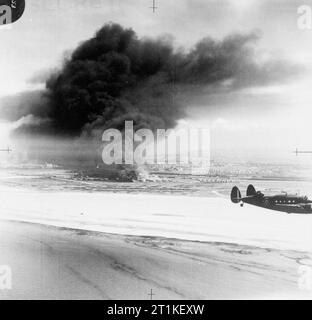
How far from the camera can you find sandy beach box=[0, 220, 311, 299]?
3.28 meters

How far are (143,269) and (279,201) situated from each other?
1.59m

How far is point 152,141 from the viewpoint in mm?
3809

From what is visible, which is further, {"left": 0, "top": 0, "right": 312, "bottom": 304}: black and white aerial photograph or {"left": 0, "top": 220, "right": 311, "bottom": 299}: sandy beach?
{"left": 0, "top": 0, "right": 312, "bottom": 304}: black and white aerial photograph

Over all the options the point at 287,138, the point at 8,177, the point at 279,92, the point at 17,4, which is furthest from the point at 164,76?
the point at 8,177

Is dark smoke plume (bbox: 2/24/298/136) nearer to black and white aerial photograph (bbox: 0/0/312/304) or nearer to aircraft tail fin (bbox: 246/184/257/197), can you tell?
black and white aerial photograph (bbox: 0/0/312/304)

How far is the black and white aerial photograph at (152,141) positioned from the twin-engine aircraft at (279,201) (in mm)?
15

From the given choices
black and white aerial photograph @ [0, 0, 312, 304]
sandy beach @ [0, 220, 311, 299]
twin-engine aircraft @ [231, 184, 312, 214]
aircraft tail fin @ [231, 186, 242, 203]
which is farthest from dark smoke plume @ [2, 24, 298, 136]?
sandy beach @ [0, 220, 311, 299]

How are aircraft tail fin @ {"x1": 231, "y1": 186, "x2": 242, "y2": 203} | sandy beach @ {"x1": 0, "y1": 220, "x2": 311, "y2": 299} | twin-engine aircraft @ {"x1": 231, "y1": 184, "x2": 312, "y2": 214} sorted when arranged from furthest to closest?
1. aircraft tail fin @ {"x1": 231, "y1": 186, "x2": 242, "y2": 203}
2. twin-engine aircraft @ {"x1": 231, "y1": 184, "x2": 312, "y2": 214}
3. sandy beach @ {"x1": 0, "y1": 220, "x2": 311, "y2": 299}

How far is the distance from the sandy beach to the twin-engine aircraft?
17.9 inches

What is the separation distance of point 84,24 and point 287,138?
249 centimetres

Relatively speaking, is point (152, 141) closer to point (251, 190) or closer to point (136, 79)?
point (136, 79)

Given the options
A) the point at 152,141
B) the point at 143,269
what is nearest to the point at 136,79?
the point at 152,141

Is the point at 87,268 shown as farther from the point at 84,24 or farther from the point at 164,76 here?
the point at 84,24

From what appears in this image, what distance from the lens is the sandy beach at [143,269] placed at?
10.8 ft
